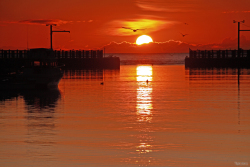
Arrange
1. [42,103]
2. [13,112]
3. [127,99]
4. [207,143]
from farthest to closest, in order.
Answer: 1. [127,99]
2. [42,103]
3. [13,112]
4. [207,143]

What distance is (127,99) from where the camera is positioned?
37562 millimetres

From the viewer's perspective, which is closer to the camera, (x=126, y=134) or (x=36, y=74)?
(x=126, y=134)

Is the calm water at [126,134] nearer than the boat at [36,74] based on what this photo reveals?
Yes

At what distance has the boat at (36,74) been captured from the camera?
50.0 metres

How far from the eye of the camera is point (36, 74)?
51.1 meters

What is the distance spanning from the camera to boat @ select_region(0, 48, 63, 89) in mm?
49969

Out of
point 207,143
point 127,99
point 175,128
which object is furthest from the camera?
point 127,99

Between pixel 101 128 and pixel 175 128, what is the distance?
3699 millimetres

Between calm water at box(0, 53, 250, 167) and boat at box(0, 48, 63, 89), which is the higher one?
boat at box(0, 48, 63, 89)

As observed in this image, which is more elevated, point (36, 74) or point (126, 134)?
point (36, 74)

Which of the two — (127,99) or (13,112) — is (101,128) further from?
(127,99)

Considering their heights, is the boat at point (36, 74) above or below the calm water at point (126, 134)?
above

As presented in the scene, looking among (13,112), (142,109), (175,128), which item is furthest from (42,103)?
(175,128)

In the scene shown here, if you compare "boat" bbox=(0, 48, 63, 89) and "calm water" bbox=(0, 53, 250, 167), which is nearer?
"calm water" bbox=(0, 53, 250, 167)
